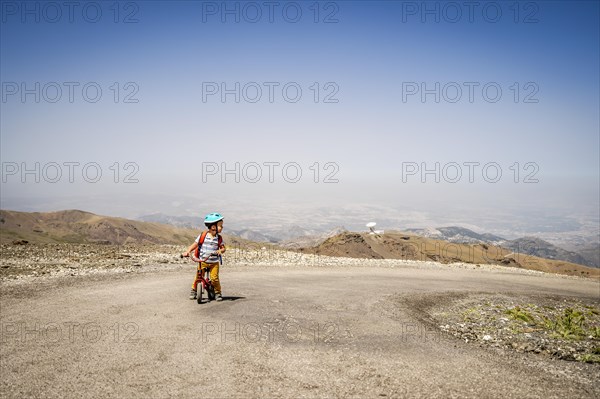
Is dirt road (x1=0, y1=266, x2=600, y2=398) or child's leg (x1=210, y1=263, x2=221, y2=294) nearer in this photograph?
dirt road (x1=0, y1=266, x2=600, y2=398)

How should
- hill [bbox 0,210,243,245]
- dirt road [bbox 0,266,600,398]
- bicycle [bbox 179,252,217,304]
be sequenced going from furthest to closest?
hill [bbox 0,210,243,245]
bicycle [bbox 179,252,217,304]
dirt road [bbox 0,266,600,398]

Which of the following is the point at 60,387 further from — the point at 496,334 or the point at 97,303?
the point at 496,334

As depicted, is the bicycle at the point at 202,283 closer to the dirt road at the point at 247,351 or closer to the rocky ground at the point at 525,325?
the dirt road at the point at 247,351

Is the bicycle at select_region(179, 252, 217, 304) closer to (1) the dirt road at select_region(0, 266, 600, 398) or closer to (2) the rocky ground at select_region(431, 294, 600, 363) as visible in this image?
(1) the dirt road at select_region(0, 266, 600, 398)

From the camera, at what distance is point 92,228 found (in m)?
64.0

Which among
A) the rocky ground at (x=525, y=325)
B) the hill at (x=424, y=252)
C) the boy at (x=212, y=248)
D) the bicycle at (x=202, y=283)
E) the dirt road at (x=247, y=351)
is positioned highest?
the boy at (x=212, y=248)

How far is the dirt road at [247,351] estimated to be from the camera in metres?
6.25

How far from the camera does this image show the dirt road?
6.25 metres

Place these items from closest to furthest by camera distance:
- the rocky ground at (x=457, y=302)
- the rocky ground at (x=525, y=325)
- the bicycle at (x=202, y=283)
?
the rocky ground at (x=525, y=325) < the rocky ground at (x=457, y=302) < the bicycle at (x=202, y=283)

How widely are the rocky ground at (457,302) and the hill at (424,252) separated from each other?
26.8 ft

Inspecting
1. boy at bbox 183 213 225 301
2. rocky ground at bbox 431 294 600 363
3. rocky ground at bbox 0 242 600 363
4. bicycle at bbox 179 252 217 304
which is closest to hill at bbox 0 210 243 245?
rocky ground at bbox 0 242 600 363

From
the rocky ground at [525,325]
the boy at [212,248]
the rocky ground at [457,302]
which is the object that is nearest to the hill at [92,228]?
the rocky ground at [457,302]

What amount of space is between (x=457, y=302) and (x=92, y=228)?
2610 inches

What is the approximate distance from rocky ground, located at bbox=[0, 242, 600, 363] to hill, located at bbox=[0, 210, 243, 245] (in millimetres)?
31965
